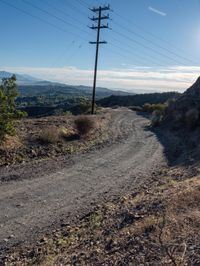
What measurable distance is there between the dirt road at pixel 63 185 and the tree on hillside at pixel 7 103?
3.01m

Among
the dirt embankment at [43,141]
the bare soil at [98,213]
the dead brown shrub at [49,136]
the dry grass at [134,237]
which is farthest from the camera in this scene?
the dead brown shrub at [49,136]

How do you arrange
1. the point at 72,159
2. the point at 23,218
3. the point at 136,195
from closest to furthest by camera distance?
the point at 23,218 < the point at 136,195 < the point at 72,159

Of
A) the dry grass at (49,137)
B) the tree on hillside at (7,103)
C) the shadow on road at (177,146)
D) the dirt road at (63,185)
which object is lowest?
the dirt road at (63,185)

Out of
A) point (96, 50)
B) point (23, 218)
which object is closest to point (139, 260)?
point (23, 218)

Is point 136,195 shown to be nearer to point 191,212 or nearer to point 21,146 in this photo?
point 191,212

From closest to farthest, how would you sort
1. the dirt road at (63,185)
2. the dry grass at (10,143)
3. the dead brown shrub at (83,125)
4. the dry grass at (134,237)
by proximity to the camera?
the dry grass at (134,237) → the dirt road at (63,185) → the dry grass at (10,143) → the dead brown shrub at (83,125)

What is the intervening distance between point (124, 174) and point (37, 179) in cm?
361

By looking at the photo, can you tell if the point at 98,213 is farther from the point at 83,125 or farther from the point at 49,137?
the point at 83,125

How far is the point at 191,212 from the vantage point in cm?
872

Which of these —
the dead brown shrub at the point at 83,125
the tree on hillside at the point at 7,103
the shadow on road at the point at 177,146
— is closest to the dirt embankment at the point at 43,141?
the dead brown shrub at the point at 83,125

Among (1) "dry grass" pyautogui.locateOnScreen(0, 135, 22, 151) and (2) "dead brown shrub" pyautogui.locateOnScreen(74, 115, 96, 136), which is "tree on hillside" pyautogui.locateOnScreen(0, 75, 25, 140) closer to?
(1) "dry grass" pyautogui.locateOnScreen(0, 135, 22, 151)

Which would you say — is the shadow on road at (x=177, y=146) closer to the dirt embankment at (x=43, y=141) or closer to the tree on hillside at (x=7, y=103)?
the dirt embankment at (x=43, y=141)

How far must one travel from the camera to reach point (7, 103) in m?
18.7

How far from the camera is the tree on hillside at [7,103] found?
59.7 feet
